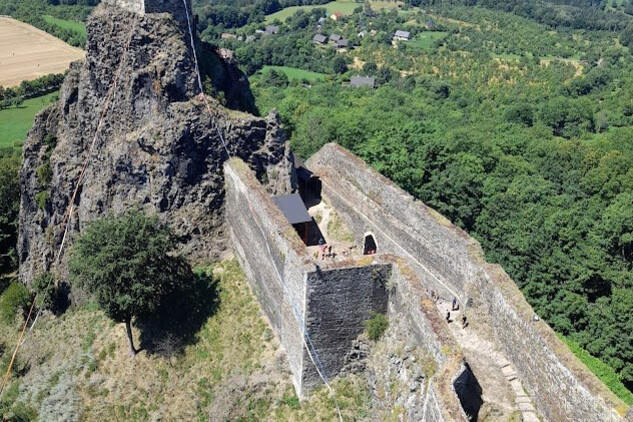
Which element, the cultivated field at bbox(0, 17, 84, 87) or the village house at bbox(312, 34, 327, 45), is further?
the village house at bbox(312, 34, 327, 45)

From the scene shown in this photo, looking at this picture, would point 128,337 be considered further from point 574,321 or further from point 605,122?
point 605,122

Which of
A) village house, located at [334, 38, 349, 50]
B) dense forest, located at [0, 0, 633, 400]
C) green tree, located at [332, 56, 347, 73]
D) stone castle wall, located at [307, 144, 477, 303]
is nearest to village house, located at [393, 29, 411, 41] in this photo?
dense forest, located at [0, 0, 633, 400]

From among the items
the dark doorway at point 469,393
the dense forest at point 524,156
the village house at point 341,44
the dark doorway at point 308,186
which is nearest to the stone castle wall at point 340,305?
the dark doorway at point 469,393

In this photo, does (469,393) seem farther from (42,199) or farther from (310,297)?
(42,199)

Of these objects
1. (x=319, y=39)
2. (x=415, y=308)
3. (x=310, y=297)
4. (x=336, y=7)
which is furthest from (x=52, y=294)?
(x=336, y=7)

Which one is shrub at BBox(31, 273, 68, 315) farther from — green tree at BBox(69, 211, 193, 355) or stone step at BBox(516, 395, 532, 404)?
stone step at BBox(516, 395, 532, 404)

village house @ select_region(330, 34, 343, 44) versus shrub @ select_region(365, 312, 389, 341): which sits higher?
shrub @ select_region(365, 312, 389, 341)

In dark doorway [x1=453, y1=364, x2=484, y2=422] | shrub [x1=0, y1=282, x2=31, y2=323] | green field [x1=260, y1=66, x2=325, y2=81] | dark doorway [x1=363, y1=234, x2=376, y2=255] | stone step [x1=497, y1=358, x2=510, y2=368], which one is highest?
dark doorway [x1=453, y1=364, x2=484, y2=422]
